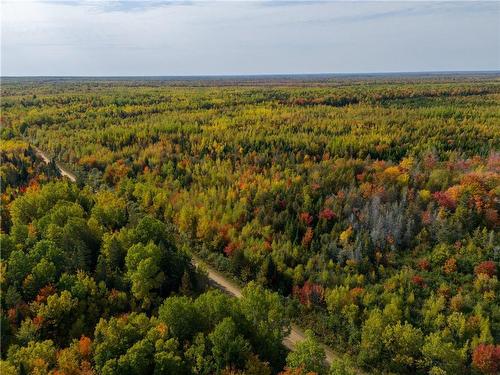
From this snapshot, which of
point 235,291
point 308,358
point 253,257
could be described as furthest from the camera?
point 253,257

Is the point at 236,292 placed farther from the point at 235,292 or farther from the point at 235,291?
the point at 235,291

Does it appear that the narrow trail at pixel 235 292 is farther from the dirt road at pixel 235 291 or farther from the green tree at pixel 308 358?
the green tree at pixel 308 358

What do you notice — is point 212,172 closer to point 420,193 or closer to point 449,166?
point 420,193

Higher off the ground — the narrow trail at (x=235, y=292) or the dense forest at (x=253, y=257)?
the dense forest at (x=253, y=257)

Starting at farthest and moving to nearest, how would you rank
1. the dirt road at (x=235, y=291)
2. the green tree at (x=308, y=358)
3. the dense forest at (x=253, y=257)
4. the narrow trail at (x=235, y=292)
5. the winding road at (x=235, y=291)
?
the dirt road at (x=235, y=291) < the winding road at (x=235, y=291) < the narrow trail at (x=235, y=292) < the dense forest at (x=253, y=257) < the green tree at (x=308, y=358)

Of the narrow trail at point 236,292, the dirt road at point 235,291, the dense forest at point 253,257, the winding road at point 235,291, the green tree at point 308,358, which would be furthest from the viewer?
the dirt road at point 235,291

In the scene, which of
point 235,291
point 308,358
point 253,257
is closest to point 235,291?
point 235,291

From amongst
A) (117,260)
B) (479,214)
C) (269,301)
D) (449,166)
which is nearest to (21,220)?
(117,260)

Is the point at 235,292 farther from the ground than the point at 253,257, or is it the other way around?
the point at 253,257

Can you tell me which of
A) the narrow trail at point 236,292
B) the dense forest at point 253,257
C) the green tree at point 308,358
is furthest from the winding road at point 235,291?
the green tree at point 308,358
